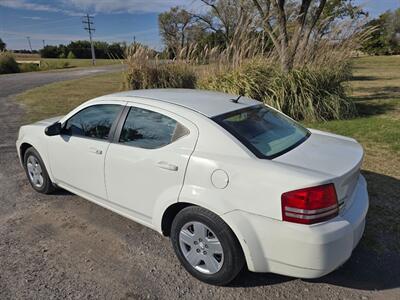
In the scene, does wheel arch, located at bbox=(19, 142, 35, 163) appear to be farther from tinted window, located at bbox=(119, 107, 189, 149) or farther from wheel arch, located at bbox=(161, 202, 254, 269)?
wheel arch, located at bbox=(161, 202, 254, 269)

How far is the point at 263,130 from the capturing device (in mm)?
2922

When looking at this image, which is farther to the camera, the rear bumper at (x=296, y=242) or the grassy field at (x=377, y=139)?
the grassy field at (x=377, y=139)

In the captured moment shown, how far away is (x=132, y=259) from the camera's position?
302cm

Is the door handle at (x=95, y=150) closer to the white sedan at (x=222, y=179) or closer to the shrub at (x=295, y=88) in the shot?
the white sedan at (x=222, y=179)

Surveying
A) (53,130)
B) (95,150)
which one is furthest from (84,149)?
(53,130)

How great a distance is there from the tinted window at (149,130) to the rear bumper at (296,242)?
88cm

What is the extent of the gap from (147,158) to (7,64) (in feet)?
118

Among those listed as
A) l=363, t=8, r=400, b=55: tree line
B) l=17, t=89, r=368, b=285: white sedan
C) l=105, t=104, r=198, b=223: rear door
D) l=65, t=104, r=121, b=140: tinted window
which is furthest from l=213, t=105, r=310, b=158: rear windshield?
l=363, t=8, r=400, b=55: tree line

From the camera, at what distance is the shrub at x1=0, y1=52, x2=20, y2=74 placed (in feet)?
104

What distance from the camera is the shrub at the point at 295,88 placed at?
25.0ft

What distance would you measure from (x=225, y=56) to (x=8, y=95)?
37.4ft

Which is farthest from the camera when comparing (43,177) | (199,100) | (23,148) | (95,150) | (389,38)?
(389,38)

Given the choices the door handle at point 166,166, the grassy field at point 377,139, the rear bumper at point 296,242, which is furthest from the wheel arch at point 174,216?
the grassy field at point 377,139

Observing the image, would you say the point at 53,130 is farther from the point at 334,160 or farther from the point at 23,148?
the point at 334,160
